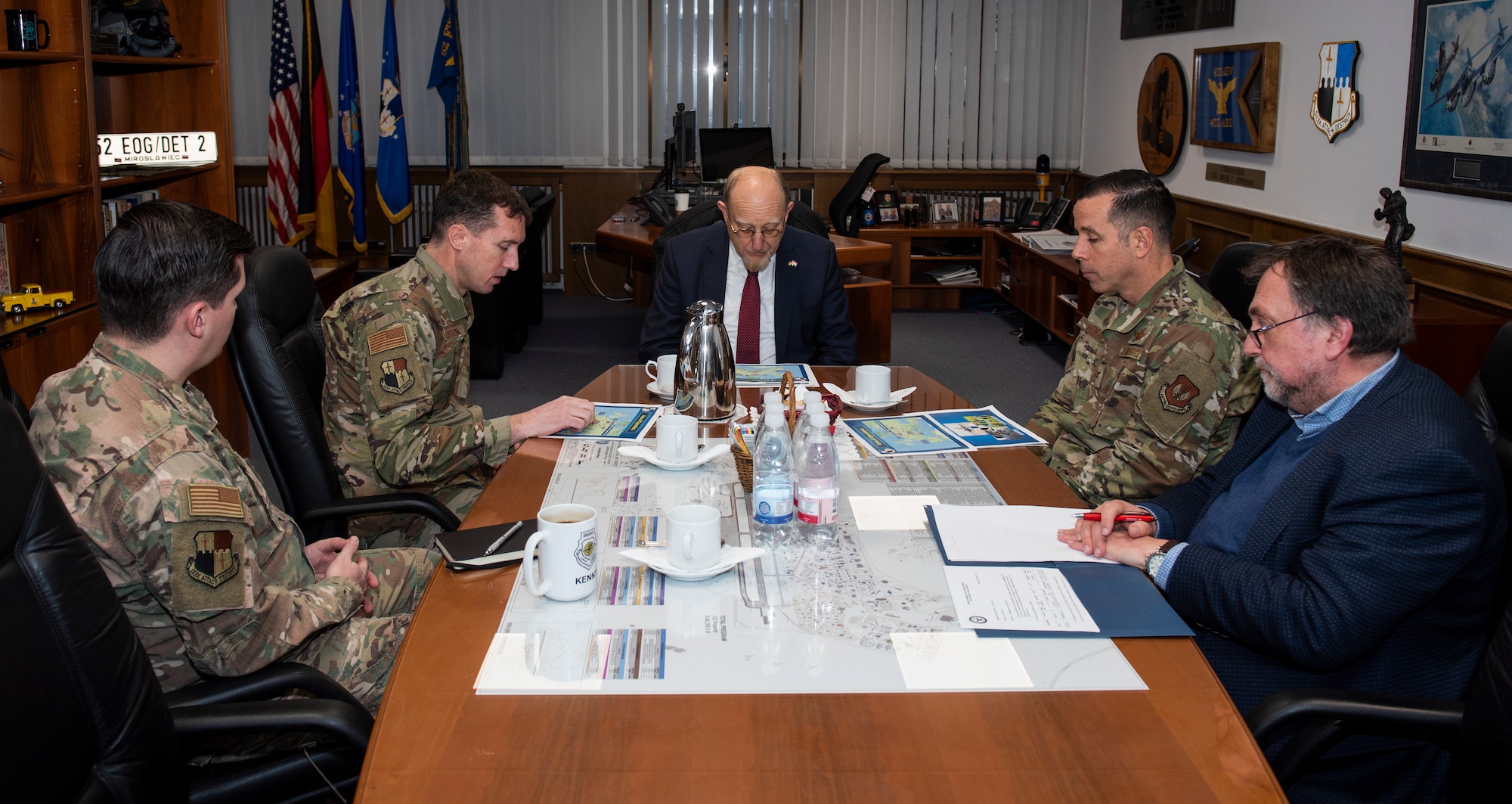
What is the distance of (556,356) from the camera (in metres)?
6.24

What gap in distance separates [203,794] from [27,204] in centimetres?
264

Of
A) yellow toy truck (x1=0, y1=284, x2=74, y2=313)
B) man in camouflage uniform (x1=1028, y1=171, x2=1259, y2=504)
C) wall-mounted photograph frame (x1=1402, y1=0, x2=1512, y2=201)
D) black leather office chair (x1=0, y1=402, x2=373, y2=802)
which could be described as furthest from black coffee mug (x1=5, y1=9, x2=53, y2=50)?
wall-mounted photograph frame (x1=1402, y1=0, x2=1512, y2=201)

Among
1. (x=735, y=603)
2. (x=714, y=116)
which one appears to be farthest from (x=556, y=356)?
(x=735, y=603)

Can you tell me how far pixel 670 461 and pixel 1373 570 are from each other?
1.10 m

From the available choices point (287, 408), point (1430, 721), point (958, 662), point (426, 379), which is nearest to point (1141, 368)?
point (1430, 721)

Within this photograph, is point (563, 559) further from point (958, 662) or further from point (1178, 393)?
point (1178, 393)

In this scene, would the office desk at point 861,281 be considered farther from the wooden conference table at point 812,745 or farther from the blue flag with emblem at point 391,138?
the wooden conference table at point 812,745

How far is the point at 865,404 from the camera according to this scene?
2451mm

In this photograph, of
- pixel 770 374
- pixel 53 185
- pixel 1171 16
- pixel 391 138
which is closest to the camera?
pixel 770 374

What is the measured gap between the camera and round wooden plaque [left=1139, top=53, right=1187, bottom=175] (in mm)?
5941

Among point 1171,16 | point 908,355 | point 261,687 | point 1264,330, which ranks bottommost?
point 908,355

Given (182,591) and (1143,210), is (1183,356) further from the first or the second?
(182,591)

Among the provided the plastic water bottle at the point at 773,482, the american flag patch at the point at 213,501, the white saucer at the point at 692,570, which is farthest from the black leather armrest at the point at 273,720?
the plastic water bottle at the point at 773,482

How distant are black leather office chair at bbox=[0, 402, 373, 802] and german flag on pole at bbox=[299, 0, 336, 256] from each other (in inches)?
219
